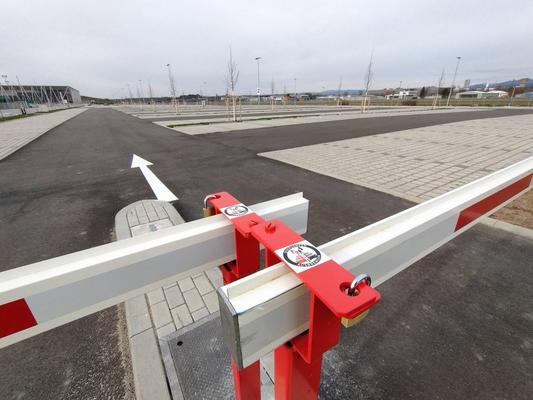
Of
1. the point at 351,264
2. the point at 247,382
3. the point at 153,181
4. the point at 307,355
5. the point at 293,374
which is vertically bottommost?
the point at 153,181

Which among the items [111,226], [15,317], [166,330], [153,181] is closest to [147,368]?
[166,330]

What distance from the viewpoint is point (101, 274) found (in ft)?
2.74

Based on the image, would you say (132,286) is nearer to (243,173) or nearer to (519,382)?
(519,382)

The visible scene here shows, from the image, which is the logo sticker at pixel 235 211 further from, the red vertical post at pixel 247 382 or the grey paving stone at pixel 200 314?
the grey paving stone at pixel 200 314

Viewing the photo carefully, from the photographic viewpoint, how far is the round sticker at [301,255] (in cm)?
80

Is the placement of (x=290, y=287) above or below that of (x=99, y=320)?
above

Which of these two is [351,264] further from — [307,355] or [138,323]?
[138,323]

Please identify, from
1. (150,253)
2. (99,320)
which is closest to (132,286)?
(150,253)

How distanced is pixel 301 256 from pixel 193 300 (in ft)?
7.46

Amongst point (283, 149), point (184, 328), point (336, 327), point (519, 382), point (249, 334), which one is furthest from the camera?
point (283, 149)

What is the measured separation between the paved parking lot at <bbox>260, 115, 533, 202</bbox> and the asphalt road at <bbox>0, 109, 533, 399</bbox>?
650 mm

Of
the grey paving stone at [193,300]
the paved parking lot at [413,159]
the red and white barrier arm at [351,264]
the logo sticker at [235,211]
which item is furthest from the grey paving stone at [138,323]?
the paved parking lot at [413,159]

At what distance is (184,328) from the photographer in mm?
2418

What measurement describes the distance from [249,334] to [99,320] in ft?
8.49
